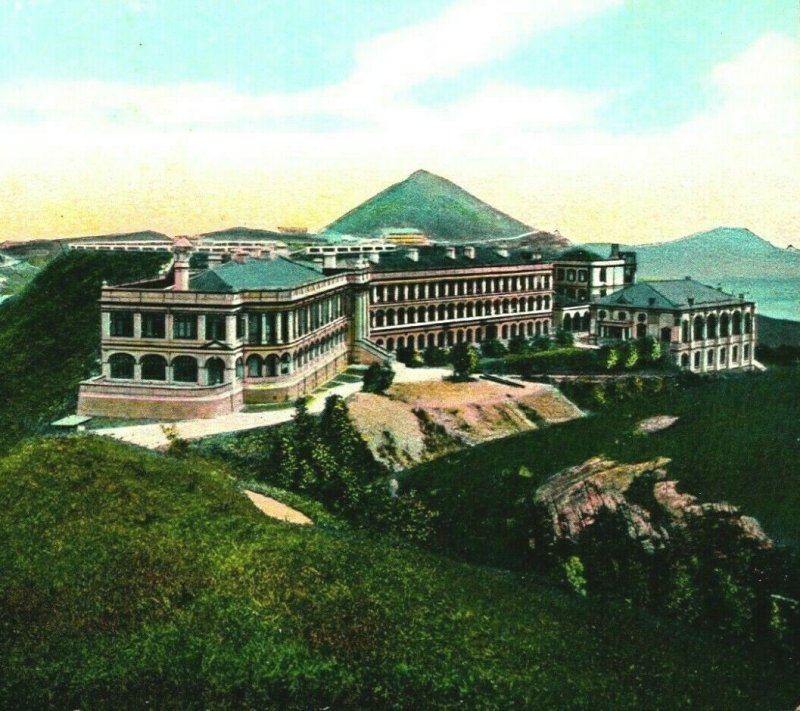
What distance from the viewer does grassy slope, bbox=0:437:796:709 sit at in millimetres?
25594

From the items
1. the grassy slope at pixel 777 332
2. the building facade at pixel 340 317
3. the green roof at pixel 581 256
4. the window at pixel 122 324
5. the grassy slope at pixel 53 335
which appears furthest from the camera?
the green roof at pixel 581 256

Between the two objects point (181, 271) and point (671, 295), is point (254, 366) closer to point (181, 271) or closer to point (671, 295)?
point (181, 271)

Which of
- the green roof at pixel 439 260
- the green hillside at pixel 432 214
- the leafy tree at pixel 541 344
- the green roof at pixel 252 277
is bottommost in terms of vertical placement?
the leafy tree at pixel 541 344

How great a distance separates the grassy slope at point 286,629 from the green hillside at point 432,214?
52.1m

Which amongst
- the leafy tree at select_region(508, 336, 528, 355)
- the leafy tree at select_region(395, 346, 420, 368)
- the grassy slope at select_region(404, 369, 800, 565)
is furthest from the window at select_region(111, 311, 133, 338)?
the leafy tree at select_region(508, 336, 528, 355)

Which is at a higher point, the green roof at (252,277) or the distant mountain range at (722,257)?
the distant mountain range at (722,257)

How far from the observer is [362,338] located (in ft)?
220

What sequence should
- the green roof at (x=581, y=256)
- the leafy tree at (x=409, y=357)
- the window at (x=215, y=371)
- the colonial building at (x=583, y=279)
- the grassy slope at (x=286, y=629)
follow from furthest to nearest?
the green roof at (x=581, y=256)
the colonial building at (x=583, y=279)
the leafy tree at (x=409, y=357)
the window at (x=215, y=371)
the grassy slope at (x=286, y=629)

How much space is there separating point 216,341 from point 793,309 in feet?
115

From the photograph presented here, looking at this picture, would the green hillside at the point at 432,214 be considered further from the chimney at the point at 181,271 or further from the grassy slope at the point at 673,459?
the grassy slope at the point at 673,459

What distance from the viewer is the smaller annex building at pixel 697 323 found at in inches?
2512

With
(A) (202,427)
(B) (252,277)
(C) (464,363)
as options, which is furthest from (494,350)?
(A) (202,427)

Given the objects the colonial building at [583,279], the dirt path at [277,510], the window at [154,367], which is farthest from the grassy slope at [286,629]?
the colonial building at [583,279]

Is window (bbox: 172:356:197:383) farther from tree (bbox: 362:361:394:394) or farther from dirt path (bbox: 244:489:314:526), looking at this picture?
dirt path (bbox: 244:489:314:526)
